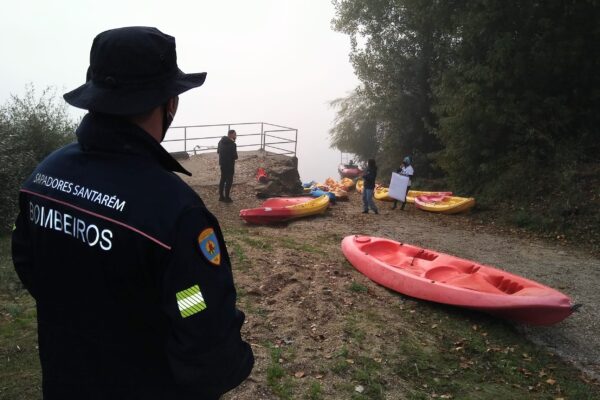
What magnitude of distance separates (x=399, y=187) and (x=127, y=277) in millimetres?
13219

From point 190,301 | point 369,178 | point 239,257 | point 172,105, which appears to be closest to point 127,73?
point 172,105

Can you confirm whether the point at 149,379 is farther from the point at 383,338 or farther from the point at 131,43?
the point at 383,338

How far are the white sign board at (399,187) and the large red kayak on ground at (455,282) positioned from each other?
599cm

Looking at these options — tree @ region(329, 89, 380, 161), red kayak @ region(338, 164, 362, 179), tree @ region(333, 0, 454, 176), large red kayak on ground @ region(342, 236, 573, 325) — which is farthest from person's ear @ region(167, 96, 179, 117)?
tree @ region(329, 89, 380, 161)

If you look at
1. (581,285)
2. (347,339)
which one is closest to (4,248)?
(347,339)

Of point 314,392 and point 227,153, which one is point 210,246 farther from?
point 227,153

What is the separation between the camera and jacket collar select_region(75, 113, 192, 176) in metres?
1.39

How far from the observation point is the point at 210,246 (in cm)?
138

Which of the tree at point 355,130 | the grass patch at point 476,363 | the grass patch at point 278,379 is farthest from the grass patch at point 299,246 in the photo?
the tree at point 355,130

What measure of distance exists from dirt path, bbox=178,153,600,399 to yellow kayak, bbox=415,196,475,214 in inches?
12.3

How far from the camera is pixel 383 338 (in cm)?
500

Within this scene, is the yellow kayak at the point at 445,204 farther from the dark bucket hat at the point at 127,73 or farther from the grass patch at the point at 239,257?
the dark bucket hat at the point at 127,73

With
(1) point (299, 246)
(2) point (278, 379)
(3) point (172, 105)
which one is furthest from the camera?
(1) point (299, 246)

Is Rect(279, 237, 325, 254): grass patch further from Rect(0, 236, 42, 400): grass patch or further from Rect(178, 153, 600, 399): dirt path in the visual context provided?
Rect(0, 236, 42, 400): grass patch
